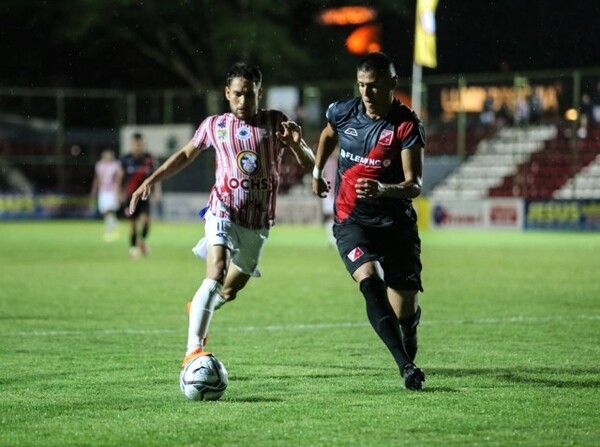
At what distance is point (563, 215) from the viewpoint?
34.8m

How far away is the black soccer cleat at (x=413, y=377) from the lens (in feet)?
26.8

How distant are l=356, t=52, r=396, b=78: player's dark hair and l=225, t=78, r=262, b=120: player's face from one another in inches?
34.8

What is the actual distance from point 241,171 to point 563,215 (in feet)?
88.2

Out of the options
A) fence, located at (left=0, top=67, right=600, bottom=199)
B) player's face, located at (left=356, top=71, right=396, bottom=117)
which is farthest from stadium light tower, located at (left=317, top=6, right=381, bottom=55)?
player's face, located at (left=356, top=71, right=396, bottom=117)

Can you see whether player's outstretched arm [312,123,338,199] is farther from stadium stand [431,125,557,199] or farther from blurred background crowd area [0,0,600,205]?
stadium stand [431,125,557,199]

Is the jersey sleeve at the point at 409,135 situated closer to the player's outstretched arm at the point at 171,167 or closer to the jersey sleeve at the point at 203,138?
the jersey sleeve at the point at 203,138

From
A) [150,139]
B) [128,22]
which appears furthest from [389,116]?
[128,22]

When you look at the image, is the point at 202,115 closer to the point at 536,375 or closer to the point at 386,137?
the point at 536,375

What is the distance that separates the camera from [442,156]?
40000 millimetres

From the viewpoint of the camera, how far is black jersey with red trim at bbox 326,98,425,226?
28.3ft

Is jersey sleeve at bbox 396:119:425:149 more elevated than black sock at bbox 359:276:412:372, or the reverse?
jersey sleeve at bbox 396:119:425:149

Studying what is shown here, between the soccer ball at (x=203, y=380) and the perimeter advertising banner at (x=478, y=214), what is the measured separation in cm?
2828

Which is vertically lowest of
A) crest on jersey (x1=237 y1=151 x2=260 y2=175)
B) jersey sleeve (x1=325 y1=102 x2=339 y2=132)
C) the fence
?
crest on jersey (x1=237 y1=151 x2=260 y2=175)

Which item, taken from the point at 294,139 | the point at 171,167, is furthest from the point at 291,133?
the point at 171,167
